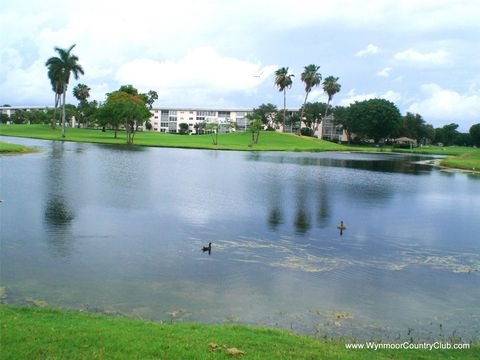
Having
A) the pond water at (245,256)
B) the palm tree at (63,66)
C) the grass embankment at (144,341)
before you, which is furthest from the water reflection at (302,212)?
the palm tree at (63,66)

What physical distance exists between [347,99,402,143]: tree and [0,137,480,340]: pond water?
4310 inches

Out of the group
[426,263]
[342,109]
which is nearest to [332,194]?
[426,263]

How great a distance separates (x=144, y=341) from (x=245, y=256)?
1051cm

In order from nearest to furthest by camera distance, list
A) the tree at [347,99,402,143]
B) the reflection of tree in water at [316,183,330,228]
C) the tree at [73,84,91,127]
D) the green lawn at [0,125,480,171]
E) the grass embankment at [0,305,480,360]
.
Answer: the grass embankment at [0,305,480,360] < the reflection of tree in water at [316,183,330,228] < the green lawn at [0,125,480,171] < the tree at [347,99,402,143] < the tree at [73,84,91,127]

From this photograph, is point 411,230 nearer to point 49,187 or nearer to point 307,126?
point 49,187

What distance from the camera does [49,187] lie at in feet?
112

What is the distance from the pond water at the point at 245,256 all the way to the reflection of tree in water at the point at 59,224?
7 cm

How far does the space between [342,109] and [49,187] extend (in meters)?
147

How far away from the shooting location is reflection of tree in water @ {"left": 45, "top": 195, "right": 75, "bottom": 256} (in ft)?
64.4

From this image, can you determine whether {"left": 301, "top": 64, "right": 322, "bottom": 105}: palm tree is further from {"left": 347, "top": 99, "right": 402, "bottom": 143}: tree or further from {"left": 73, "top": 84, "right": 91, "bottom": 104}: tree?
{"left": 73, "top": 84, "right": 91, "bottom": 104}: tree

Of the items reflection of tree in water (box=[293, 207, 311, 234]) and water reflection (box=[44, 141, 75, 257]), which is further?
reflection of tree in water (box=[293, 207, 311, 234])

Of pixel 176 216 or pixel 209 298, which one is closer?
pixel 209 298

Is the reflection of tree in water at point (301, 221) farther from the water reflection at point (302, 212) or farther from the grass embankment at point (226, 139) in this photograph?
the grass embankment at point (226, 139)

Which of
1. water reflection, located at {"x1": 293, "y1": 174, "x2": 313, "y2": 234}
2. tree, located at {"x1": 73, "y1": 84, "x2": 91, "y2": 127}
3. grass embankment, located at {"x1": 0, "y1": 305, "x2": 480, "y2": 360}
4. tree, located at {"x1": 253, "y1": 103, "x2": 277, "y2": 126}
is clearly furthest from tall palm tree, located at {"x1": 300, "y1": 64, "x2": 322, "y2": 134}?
grass embankment, located at {"x1": 0, "y1": 305, "x2": 480, "y2": 360}
